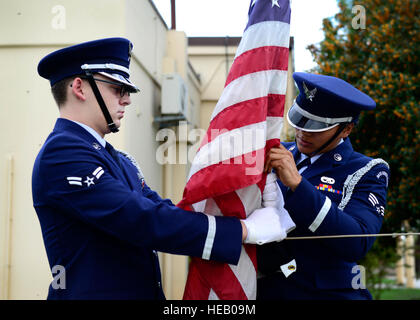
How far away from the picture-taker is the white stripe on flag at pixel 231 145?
Result: 213cm

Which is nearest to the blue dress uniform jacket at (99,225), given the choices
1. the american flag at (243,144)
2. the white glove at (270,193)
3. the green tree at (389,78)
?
the american flag at (243,144)

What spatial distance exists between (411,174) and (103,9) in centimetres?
478

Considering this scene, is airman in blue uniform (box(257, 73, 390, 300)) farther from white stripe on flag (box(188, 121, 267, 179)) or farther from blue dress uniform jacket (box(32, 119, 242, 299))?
blue dress uniform jacket (box(32, 119, 242, 299))

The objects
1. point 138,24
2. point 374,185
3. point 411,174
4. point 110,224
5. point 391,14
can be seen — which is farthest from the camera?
point 391,14

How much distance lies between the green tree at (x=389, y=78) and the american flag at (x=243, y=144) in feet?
15.5

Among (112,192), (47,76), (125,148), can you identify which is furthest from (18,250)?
(112,192)

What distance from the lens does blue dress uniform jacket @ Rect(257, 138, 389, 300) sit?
2.24 metres

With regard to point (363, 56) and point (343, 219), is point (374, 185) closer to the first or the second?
point (343, 219)

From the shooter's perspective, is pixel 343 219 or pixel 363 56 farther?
pixel 363 56

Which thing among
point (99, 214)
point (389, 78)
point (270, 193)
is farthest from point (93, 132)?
point (389, 78)

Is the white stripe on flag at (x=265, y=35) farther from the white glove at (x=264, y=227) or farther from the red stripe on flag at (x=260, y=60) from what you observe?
the white glove at (x=264, y=227)

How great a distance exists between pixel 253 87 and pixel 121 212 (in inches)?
33.3

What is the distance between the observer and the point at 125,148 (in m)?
5.40

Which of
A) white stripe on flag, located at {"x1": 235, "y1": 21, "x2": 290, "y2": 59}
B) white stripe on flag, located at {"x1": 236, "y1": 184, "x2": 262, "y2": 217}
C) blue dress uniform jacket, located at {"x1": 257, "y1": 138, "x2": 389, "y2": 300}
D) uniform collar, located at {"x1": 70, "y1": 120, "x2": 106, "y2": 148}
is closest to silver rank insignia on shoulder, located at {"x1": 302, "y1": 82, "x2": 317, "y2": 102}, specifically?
blue dress uniform jacket, located at {"x1": 257, "y1": 138, "x2": 389, "y2": 300}
